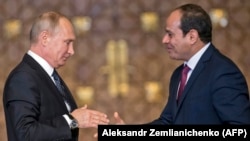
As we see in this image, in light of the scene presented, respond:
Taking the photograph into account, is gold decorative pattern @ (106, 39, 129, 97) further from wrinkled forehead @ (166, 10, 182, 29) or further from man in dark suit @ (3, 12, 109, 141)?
man in dark suit @ (3, 12, 109, 141)

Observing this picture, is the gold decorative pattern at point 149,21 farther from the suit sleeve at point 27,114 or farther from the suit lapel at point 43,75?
the suit sleeve at point 27,114

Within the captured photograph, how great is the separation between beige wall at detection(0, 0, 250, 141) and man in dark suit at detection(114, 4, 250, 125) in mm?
1977

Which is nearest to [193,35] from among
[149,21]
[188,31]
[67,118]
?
[188,31]

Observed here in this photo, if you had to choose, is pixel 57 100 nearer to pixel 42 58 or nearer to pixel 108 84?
pixel 42 58

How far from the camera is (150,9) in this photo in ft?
16.6

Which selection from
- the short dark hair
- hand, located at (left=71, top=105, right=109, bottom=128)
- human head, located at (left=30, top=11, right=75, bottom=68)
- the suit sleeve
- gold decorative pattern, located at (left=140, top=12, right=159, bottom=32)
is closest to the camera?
the suit sleeve

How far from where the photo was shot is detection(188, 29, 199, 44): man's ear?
288 centimetres

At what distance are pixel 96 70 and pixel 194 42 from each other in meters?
2.25

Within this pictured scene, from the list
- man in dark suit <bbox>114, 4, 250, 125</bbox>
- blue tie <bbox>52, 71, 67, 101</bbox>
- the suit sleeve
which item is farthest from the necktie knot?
man in dark suit <bbox>114, 4, 250, 125</bbox>

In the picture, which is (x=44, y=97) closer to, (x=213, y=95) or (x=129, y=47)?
(x=213, y=95)

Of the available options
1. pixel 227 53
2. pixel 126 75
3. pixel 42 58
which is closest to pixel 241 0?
pixel 227 53

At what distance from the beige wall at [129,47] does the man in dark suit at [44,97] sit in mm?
2223

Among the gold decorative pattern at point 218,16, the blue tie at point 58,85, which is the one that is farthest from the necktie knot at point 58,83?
the gold decorative pattern at point 218,16

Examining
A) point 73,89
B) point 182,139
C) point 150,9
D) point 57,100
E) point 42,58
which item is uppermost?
point 150,9
